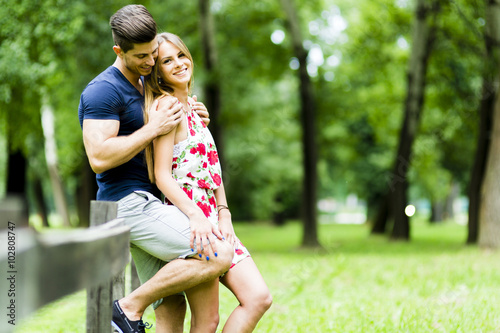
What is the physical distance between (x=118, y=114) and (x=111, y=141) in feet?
0.73

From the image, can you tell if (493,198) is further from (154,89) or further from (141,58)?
(141,58)

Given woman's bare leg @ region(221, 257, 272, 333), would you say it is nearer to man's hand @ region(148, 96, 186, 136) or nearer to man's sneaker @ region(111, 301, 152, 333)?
man's sneaker @ region(111, 301, 152, 333)

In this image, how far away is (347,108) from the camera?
1791 centimetres

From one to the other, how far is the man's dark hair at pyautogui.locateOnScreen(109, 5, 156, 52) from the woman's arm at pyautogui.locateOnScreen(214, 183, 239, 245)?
1012 millimetres

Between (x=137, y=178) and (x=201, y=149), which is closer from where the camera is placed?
(x=137, y=178)

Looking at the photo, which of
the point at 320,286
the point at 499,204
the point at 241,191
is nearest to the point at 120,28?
the point at 320,286

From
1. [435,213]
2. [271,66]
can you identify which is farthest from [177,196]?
[435,213]

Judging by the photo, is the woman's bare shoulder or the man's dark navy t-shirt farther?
the woman's bare shoulder

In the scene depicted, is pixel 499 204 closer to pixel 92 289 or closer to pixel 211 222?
pixel 211 222

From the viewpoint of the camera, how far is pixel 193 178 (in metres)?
3.43

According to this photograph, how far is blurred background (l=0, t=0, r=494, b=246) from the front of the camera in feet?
40.7

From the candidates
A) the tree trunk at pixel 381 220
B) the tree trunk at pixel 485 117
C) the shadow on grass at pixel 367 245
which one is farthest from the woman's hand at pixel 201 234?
the tree trunk at pixel 381 220

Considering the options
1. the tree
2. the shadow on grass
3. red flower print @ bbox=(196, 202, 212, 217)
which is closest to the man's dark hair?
red flower print @ bbox=(196, 202, 212, 217)

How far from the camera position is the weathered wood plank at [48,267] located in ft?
5.41
